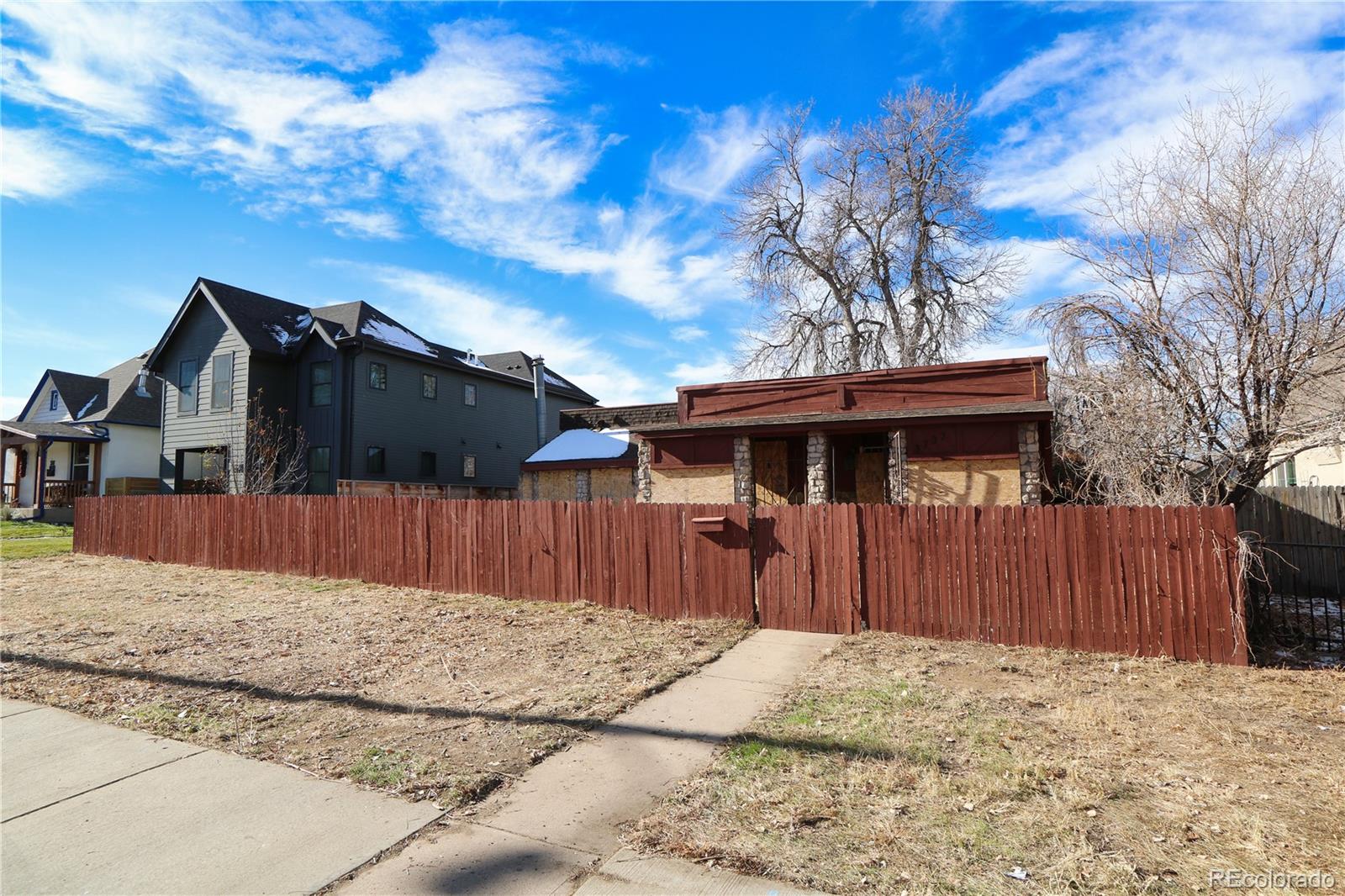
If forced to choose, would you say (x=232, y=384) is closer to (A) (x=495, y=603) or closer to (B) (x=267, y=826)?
(A) (x=495, y=603)

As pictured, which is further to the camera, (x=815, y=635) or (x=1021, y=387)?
(x=1021, y=387)

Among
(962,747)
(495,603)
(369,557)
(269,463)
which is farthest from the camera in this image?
(269,463)

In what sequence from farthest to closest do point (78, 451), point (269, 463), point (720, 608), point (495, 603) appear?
point (78, 451) < point (269, 463) < point (495, 603) < point (720, 608)

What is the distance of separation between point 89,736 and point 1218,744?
850cm

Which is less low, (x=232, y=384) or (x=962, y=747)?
(x=232, y=384)

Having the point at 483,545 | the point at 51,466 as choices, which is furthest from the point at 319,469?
the point at 51,466

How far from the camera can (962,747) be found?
477cm

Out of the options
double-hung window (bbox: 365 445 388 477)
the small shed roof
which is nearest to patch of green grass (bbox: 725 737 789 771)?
A: the small shed roof

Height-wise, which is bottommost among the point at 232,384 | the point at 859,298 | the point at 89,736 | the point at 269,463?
the point at 89,736

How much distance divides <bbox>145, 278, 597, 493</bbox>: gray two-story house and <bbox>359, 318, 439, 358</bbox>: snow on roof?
0.22ft

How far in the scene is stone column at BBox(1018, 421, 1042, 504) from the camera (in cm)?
1308

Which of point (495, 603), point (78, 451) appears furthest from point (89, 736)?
point (78, 451)

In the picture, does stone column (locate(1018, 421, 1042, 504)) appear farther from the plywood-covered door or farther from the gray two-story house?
the gray two-story house

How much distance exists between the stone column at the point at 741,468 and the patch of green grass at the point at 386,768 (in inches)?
458
